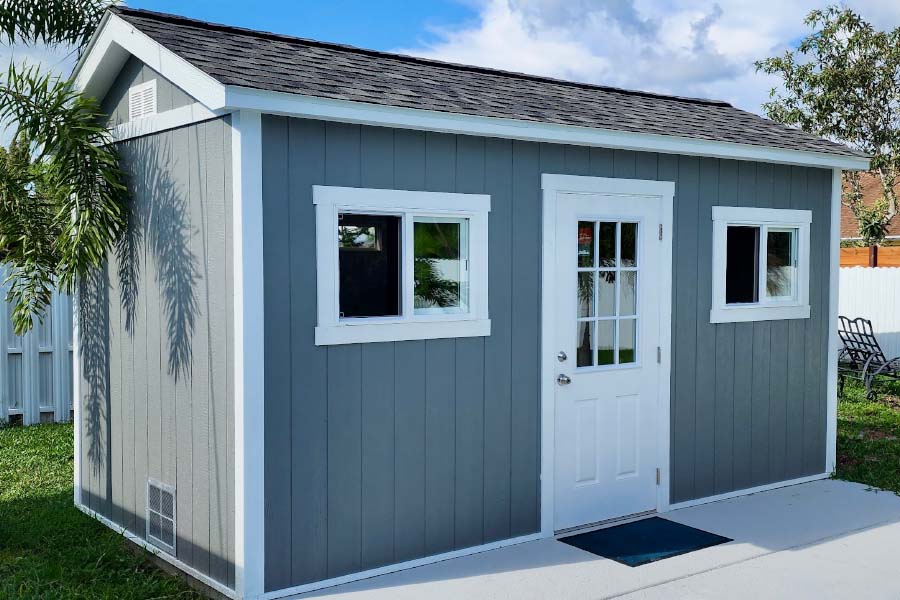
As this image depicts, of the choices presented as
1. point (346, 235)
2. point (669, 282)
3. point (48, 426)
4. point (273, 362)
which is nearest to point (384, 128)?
point (346, 235)

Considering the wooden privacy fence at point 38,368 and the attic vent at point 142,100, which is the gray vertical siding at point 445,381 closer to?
the attic vent at point 142,100

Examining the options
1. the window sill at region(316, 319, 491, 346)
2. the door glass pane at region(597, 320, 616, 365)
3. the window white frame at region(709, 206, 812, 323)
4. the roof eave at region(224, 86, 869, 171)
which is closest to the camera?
the roof eave at region(224, 86, 869, 171)

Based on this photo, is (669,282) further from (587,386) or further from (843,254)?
(843,254)

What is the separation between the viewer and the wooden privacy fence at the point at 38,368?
938 cm

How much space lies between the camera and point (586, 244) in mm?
5820

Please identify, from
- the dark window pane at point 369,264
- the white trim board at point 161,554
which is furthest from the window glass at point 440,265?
the white trim board at point 161,554

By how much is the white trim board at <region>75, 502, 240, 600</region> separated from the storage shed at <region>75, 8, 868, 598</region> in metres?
0.03

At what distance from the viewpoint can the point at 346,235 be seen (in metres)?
4.78

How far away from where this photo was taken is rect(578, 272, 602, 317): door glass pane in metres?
5.82

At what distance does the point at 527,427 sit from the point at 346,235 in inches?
65.9

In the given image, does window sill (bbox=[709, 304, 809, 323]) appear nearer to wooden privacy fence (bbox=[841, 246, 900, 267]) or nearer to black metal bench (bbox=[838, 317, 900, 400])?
black metal bench (bbox=[838, 317, 900, 400])

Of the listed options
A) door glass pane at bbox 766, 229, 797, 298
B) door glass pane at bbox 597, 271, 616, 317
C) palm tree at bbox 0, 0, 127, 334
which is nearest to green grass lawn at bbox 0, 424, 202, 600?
palm tree at bbox 0, 0, 127, 334

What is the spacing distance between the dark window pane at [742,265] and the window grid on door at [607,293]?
94 centimetres

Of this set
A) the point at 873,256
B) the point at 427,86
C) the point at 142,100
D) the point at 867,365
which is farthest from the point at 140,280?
the point at 873,256
